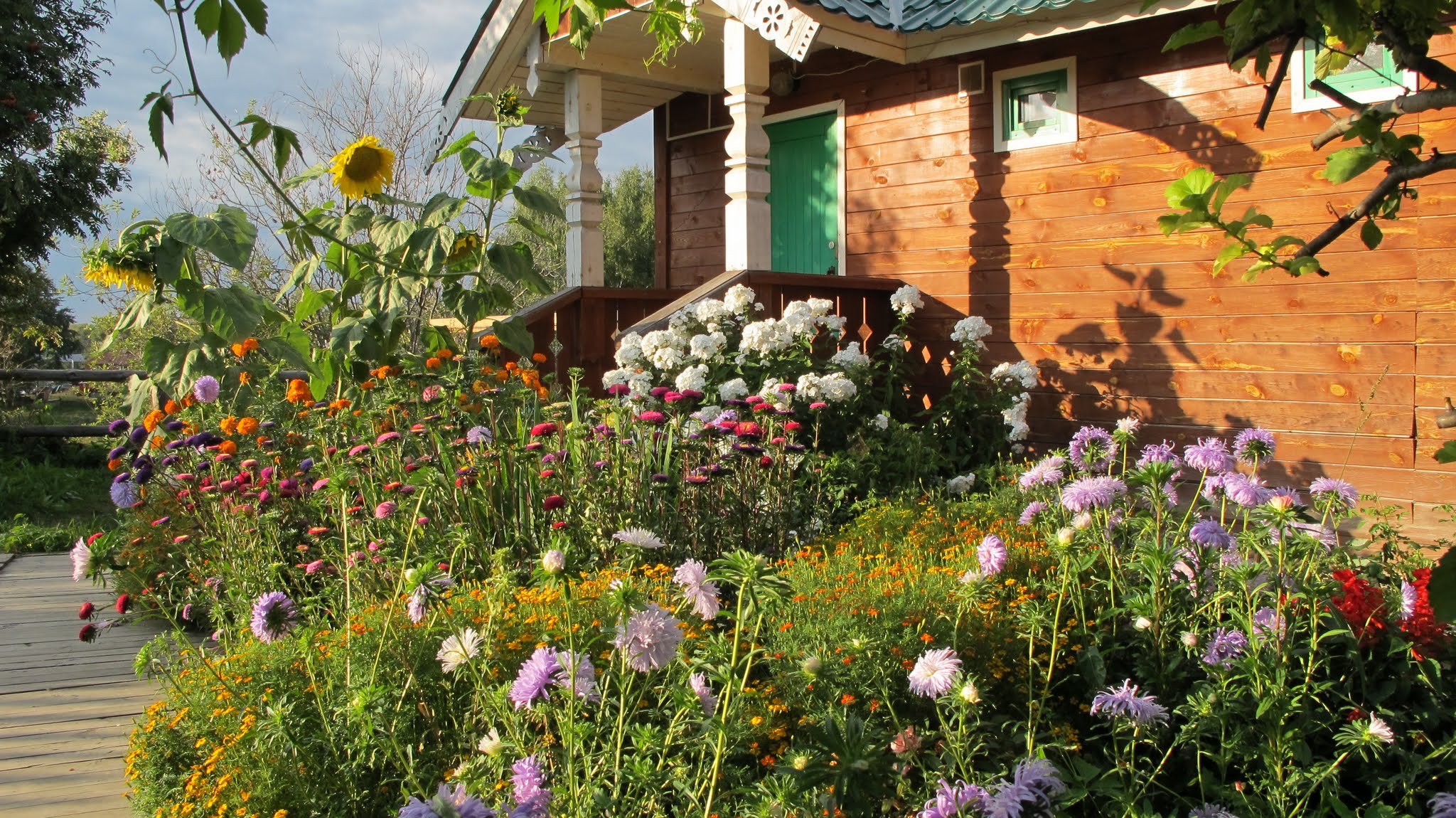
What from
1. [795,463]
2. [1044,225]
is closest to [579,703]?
[795,463]

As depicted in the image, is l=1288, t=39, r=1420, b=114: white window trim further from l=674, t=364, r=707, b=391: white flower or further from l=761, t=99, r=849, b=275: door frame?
l=674, t=364, r=707, b=391: white flower

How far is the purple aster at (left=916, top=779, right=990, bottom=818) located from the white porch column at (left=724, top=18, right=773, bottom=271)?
5.14 meters

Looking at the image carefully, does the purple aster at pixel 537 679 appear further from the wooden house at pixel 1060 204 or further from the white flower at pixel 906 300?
the white flower at pixel 906 300

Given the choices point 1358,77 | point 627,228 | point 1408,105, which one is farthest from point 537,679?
point 627,228

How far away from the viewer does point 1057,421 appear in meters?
6.52

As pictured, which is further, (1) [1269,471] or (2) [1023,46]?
(2) [1023,46]

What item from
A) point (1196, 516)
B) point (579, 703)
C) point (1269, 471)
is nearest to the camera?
point (579, 703)

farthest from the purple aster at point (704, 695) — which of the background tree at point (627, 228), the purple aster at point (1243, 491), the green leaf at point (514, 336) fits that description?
the background tree at point (627, 228)

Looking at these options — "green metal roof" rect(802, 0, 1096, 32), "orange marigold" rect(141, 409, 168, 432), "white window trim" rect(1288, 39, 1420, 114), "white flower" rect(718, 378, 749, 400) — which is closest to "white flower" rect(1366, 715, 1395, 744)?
"white flower" rect(718, 378, 749, 400)

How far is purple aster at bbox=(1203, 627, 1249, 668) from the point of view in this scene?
226 centimetres

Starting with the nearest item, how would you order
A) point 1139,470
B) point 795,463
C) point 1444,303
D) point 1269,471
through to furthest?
point 1139,470 → point 795,463 → point 1444,303 → point 1269,471

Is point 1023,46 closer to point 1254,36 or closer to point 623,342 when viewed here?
point 623,342

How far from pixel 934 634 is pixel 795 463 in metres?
2.17

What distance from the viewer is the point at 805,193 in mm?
8195
